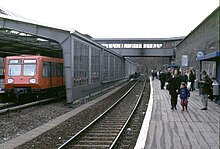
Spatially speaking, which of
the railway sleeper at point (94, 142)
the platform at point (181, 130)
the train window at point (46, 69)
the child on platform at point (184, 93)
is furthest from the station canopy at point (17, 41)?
the railway sleeper at point (94, 142)

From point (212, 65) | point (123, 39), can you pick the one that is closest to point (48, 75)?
point (212, 65)

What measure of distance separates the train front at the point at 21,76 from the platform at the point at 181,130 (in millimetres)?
7985

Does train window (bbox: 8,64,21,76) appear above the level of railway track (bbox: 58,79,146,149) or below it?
above

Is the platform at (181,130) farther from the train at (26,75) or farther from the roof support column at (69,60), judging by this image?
the train at (26,75)

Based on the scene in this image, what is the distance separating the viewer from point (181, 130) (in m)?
9.52

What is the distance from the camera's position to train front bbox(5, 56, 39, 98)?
1834 cm

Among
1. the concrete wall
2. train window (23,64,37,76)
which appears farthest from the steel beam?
train window (23,64,37,76)

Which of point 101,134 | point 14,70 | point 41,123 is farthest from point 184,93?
point 14,70

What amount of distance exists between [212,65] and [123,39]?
4537 centimetres

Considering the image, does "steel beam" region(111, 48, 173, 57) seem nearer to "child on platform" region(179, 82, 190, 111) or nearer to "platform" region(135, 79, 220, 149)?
"child on platform" region(179, 82, 190, 111)

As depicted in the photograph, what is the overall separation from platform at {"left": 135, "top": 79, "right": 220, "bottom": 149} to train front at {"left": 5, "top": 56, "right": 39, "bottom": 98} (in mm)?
7985

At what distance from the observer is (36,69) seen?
18.2m

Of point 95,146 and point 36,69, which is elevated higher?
point 36,69

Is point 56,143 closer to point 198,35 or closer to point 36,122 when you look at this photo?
point 36,122
